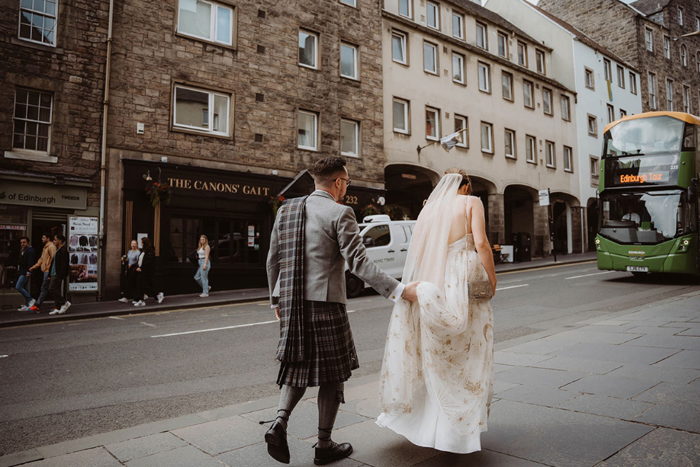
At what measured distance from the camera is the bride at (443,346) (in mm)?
3062

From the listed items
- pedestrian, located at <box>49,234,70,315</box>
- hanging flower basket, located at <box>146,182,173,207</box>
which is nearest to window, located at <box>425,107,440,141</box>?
hanging flower basket, located at <box>146,182,173,207</box>

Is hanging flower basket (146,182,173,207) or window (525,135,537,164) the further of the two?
window (525,135,537,164)

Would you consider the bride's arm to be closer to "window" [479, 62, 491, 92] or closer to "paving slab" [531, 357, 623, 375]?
"paving slab" [531, 357, 623, 375]

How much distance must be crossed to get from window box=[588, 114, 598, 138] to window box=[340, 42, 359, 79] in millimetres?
21113

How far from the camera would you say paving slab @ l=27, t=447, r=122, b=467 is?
124 inches

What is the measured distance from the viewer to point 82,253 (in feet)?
46.3

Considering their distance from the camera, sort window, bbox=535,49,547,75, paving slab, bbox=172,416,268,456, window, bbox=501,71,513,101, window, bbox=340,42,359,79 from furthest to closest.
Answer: window, bbox=535,49,547,75 < window, bbox=501,71,513,101 < window, bbox=340,42,359,79 < paving slab, bbox=172,416,268,456

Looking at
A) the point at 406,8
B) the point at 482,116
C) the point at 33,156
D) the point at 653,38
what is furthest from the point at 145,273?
the point at 653,38

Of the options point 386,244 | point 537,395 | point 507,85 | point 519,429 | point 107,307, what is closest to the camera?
point 519,429

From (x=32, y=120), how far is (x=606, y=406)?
1531 centimetres

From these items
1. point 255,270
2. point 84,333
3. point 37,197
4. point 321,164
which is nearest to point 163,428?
point 321,164

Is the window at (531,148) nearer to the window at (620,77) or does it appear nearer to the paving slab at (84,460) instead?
the window at (620,77)

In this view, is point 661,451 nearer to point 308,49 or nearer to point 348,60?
point 308,49

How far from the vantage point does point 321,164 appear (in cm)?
324
